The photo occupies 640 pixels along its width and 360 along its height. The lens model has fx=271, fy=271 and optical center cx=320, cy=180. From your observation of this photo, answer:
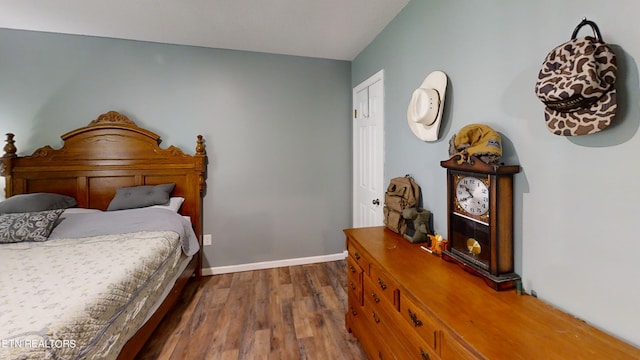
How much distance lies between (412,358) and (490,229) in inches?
25.8

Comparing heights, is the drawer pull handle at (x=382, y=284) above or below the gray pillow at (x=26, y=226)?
below

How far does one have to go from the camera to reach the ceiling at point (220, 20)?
6.84ft

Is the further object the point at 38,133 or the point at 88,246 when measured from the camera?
the point at 38,133

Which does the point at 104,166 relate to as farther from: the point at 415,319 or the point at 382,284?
the point at 415,319

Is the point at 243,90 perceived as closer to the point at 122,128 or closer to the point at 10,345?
the point at 122,128

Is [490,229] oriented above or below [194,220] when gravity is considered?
above

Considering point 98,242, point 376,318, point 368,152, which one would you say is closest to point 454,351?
point 376,318

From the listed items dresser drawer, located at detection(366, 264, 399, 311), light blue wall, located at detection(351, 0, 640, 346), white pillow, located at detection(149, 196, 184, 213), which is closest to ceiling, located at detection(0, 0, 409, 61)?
light blue wall, located at detection(351, 0, 640, 346)

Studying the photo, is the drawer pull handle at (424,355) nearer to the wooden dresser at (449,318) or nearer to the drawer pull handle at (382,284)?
the wooden dresser at (449,318)

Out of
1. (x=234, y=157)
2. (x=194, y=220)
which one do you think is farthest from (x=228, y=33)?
(x=194, y=220)

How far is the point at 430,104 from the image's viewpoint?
1645 millimetres

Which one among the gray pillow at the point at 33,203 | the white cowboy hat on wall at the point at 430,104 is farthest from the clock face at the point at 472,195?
the gray pillow at the point at 33,203

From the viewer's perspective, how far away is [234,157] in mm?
3037

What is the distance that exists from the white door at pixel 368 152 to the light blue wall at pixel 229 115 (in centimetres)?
21
